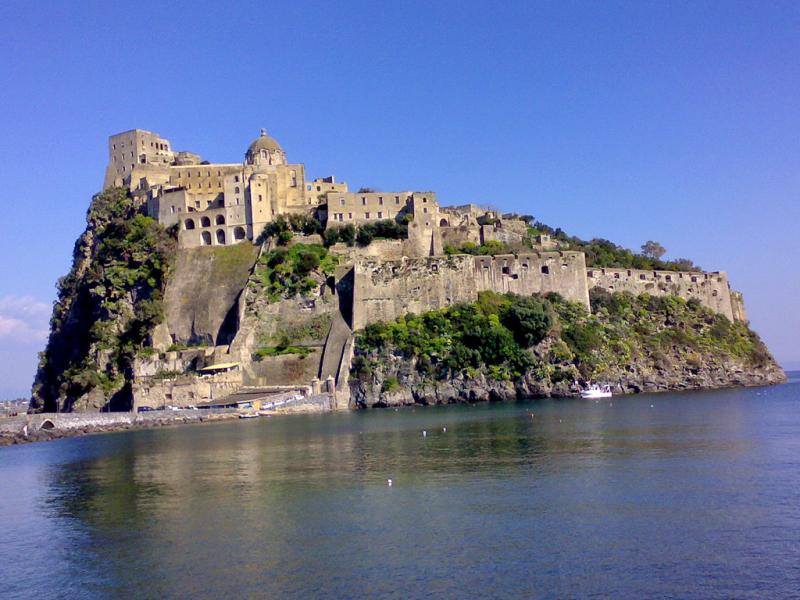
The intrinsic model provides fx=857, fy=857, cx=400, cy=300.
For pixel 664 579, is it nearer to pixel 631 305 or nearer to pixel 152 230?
pixel 631 305

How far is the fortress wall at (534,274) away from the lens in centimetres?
6538

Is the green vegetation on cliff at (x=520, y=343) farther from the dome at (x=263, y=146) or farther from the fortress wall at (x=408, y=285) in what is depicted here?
the dome at (x=263, y=146)

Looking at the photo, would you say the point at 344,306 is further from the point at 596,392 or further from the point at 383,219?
the point at 596,392

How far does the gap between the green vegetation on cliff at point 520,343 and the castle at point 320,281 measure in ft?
5.23

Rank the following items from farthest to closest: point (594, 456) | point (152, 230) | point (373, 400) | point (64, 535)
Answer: point (152, 230)
point (373, 400)
point (594, 456)
point (64, 535)

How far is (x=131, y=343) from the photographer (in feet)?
216

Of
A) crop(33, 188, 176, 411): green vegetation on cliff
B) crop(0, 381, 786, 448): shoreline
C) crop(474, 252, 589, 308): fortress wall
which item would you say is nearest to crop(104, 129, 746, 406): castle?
crop(474, 252, 589, 308): fortress wall

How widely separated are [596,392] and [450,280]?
13.3 m

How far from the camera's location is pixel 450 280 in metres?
63.6

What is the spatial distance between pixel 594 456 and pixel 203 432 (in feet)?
86.4

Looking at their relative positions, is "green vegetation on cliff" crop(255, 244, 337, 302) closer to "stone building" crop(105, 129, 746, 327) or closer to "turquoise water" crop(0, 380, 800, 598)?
"stone building" crop(105, 129, 746, 327)

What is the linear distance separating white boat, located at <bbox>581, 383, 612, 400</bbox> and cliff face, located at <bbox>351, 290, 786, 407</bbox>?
600mm

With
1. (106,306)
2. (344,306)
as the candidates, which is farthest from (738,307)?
(106,306)

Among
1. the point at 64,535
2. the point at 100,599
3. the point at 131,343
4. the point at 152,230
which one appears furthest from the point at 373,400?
the point at 100,599
